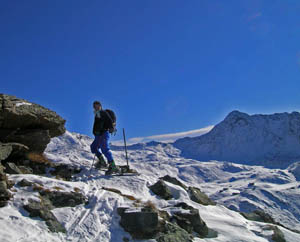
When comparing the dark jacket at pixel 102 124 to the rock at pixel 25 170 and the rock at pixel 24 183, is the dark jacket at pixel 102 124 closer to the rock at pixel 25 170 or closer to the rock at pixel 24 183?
the rock at pixel 25 170

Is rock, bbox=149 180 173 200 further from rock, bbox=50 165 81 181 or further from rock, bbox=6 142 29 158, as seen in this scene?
rock, bbox=6 142 29 158

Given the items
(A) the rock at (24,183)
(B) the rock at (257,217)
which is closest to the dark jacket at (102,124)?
(A) the rock at (24,183)

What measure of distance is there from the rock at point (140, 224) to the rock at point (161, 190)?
3.67 metres

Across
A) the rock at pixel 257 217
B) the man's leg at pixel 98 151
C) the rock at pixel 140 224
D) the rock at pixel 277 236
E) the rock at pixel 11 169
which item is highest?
the man's leg at pixel 98 151

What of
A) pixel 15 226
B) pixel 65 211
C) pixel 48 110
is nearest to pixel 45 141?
pixel 48 110

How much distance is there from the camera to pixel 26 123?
16.3 meters

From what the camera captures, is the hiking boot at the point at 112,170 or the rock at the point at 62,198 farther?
the hiking boot at the point at 112,170

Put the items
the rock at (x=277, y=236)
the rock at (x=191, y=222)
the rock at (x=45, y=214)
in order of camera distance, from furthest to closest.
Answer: the rock at (x=277, y=236), the rock at (x=191, y=222), the rock at (x=45, y=214)

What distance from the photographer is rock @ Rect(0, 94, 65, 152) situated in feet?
49.4

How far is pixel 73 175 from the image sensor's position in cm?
1602

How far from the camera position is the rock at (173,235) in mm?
10698

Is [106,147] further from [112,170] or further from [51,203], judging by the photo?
[51,203]

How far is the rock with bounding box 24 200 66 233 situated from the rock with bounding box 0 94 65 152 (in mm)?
6093

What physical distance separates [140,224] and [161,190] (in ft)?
13.6
